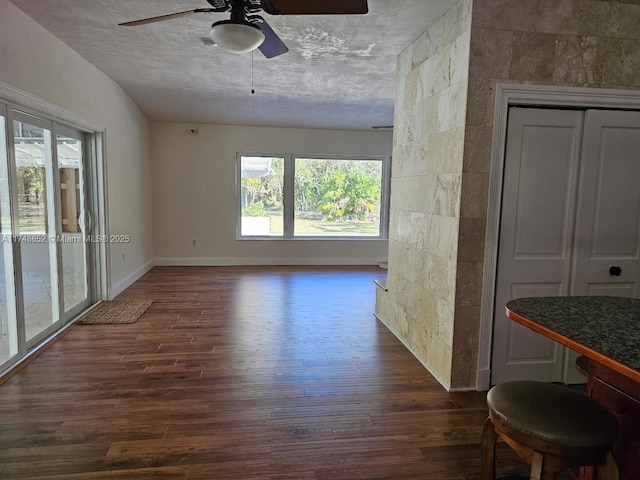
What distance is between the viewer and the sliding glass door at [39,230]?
307 centimetres

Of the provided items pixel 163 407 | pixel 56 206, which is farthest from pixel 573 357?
pixel 56 206

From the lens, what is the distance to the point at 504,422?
141 cm

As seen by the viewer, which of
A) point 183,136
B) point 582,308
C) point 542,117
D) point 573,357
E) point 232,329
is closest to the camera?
point 582,308

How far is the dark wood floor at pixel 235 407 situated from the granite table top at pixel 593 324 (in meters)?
0.98

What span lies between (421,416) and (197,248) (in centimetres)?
567

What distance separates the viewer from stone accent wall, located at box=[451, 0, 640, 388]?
8.65ft

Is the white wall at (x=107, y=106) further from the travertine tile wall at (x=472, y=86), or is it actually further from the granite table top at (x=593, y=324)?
the granite table top at (x=593, y=324)

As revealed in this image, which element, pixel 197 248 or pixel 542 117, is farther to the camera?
pixel 197 248

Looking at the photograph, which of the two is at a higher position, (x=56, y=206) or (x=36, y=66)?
(x=36, y=66)

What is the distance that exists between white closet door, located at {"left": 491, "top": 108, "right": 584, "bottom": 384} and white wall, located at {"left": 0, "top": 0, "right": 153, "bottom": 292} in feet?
11.7

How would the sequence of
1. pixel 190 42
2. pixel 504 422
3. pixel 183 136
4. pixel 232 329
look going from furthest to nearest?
1. pixel 183 136
2. pixel 232 329
3. pixel 190 42
4. pixel 504 422

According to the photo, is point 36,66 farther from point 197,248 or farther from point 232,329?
point 197,248

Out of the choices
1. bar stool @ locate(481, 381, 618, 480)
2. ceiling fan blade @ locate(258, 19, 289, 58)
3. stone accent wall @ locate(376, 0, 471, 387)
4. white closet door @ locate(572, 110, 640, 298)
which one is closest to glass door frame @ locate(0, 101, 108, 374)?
ceiling fan blade @ locate(258, 19, 289, 58)

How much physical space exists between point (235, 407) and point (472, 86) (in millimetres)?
2543
